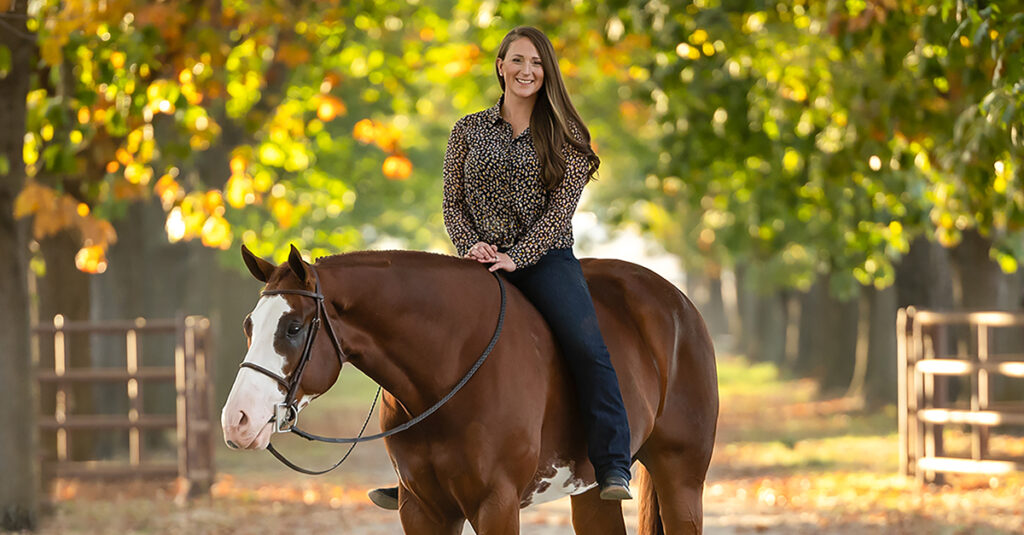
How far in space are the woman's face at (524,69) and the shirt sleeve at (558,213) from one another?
24cm

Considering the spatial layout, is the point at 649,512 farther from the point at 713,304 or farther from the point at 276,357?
the point at 713,304

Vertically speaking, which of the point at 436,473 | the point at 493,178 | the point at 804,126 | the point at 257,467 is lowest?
the point at 257,467

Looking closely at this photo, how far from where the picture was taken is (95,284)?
1886 centimetres

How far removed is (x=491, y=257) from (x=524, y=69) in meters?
0.78


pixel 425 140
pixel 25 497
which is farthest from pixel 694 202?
pixel 425 140

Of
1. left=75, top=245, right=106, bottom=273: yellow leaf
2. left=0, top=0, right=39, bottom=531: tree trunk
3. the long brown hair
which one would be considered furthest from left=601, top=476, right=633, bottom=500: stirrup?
left=75, top=245, right=106, bottom=273: yellow leaf

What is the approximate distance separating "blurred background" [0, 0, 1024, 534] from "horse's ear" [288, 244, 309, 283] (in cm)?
404

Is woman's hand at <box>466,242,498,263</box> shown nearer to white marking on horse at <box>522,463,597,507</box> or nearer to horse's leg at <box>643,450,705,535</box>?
white marking on horse at <box>522,463,597,507</box>

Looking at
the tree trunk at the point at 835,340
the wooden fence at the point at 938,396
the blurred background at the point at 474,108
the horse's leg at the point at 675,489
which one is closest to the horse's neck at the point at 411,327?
the horse's leg at the point at 675,489

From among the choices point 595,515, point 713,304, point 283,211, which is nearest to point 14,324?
point 283,211

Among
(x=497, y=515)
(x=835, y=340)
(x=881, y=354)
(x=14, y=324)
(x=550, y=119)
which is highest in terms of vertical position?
(x=550, y=119)

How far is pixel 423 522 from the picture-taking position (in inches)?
194

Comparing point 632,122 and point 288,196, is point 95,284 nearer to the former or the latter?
point 288,196

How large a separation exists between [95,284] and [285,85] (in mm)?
5176
